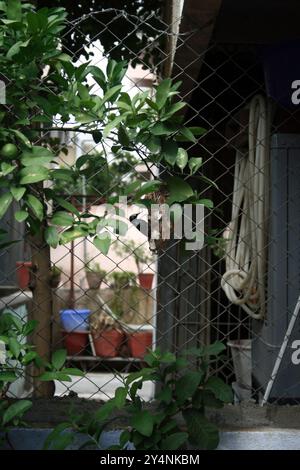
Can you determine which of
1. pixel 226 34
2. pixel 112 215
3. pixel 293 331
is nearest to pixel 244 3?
pixel 226 34

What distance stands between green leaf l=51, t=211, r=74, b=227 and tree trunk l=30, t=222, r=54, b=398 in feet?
1.71

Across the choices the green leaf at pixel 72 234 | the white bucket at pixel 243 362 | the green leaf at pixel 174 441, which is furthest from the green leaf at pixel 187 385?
the white bucket at pixel 243 362

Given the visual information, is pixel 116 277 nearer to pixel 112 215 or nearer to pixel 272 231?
pixel 272 231

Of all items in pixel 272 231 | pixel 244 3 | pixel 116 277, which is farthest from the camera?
pixel 116 277

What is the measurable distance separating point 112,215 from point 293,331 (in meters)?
0.99

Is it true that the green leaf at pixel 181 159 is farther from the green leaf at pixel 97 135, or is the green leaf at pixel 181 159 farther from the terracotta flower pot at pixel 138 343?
the terracotta flower pot at pixel 138 343

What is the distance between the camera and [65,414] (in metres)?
2.20

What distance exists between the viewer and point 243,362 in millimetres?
3260

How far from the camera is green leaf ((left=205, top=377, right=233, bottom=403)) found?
1.98 m

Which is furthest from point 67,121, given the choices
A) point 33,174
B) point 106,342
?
point 106,342

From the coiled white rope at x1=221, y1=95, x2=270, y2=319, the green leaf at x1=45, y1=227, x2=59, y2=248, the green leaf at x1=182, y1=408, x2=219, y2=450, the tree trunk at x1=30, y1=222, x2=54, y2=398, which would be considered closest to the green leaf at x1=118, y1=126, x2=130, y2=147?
the green leaf at x1=45, y1=227, x2=59, y2=248

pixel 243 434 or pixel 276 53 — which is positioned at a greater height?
pixel 276 53

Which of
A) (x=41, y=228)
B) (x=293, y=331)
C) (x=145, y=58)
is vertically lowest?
(x=293, y=331)

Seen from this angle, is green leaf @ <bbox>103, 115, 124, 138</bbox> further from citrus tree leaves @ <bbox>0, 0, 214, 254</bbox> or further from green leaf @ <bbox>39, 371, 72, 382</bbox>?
green leaf @ <bbox>39, 371, 72, 382</bbox>
